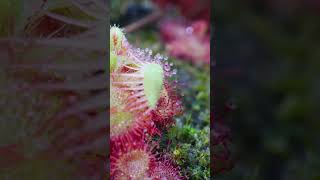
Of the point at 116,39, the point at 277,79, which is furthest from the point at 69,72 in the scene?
the point at 277,79

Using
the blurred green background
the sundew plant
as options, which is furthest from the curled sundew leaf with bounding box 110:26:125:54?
the blurred green background

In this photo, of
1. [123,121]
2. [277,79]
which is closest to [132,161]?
[123,121]

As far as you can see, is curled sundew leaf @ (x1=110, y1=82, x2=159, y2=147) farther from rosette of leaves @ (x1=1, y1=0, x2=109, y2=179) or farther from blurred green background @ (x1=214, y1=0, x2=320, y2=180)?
blurred green background @ (x1=214, y1=0, x2=320, y2=180)

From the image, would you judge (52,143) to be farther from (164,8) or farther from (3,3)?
(164,8)

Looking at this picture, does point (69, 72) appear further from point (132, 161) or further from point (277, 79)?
point (277, 79)

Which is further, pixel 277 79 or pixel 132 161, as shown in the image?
pixel 277 79

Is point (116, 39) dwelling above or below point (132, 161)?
above

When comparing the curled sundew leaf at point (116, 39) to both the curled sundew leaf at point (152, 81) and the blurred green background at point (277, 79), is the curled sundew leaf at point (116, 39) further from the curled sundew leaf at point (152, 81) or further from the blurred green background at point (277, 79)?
the blurred green background at point (277, 79)

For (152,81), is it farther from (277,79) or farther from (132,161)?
(277,79)
